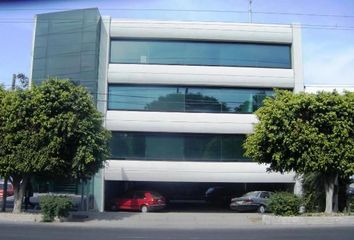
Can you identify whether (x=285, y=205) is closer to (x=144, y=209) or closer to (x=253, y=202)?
(x=253, y=202)

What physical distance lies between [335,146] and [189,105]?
13.1 metres

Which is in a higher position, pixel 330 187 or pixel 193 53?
pixel 193 53

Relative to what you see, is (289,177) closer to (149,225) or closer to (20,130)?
(149,225)

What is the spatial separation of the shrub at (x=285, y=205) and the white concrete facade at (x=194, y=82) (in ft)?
32.5

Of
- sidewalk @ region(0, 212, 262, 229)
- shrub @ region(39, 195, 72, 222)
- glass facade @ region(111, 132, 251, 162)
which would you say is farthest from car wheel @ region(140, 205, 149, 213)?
shrub @ region(39, 195, 72, 222)

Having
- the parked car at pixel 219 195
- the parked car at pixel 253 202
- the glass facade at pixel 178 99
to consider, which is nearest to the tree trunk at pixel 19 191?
the glass facade at pixel 178 99

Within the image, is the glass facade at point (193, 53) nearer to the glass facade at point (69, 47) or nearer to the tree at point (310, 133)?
the glass facade at point (69, 47)

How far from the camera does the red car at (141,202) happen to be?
31906 mm

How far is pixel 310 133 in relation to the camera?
23.2 metres

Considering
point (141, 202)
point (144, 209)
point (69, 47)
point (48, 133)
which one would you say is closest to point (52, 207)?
point (48, 133)

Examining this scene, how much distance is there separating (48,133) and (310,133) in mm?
12580

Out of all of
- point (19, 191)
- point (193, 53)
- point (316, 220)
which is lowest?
point (316, 220)

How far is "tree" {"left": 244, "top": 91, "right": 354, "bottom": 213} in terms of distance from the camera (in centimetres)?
2306

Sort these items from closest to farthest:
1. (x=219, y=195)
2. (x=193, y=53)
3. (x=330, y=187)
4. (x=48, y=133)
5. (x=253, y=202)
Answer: (x=48, y=133) < (x=330, y=187) < (x=253, y=202) < (x=193, y=53) < (x=219, y=195)
